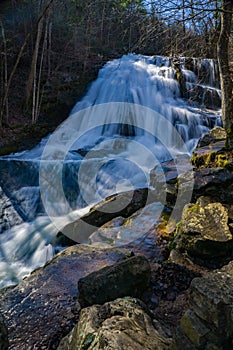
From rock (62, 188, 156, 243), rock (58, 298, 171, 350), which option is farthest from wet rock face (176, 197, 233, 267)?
rock (62, 188, 156, 243)

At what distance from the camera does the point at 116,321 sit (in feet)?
6.22

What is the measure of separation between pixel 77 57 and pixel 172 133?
9132 millimetres

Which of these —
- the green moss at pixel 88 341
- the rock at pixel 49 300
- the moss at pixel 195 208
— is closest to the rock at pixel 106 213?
the rock at pixel 49 300

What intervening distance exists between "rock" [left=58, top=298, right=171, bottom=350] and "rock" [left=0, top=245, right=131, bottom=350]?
0.54 meters

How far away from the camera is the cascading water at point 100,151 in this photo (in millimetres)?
6613

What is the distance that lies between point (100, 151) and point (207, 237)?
7586 mm

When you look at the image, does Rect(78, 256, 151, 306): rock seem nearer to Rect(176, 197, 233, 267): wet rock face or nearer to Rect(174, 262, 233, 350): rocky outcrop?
Rect(176, 197, 233, 267): wet rock face

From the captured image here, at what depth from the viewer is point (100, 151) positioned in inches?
415

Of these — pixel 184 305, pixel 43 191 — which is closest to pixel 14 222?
pixel 43 191

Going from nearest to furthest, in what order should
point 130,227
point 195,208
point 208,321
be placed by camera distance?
point 208,321 < point 195,208 < point 130,227

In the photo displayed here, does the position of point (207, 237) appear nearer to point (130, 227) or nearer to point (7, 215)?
point (130, 227)

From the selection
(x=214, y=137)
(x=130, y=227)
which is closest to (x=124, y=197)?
(x=130, y=227)

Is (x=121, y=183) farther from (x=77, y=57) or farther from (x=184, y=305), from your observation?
(x=77, y=57)

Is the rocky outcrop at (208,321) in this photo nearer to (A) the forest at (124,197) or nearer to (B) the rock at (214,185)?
(A) the forest at (124,197)
